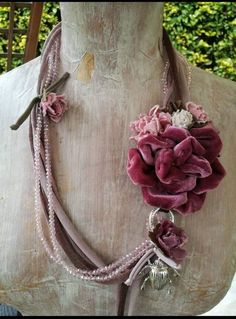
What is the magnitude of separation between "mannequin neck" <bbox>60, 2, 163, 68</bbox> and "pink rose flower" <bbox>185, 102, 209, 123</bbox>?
0.07 meters

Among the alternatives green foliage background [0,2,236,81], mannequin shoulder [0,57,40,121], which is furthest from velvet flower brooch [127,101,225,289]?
green foliage background [0,2,236,81]

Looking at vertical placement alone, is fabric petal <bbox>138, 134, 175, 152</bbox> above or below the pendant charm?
above

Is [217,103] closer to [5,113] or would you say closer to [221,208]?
[221,208]

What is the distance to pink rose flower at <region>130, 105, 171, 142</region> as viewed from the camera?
1.71 ft

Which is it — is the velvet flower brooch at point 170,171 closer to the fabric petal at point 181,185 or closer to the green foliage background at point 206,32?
the fabric petal at point 181,185

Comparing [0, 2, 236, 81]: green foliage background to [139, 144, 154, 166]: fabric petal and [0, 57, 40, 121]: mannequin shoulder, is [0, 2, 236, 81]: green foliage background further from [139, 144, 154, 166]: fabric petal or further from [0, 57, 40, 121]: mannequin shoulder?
[139, 144, 154, 166]: fabric petal

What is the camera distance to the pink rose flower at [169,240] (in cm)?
51

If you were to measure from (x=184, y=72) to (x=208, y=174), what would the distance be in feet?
0.45

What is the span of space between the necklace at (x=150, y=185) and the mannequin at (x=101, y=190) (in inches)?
0.5

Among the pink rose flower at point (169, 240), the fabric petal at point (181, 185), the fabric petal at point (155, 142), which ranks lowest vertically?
the pink rose flower at point (169, 240)

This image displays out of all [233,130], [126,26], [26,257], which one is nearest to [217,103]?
[233,130]

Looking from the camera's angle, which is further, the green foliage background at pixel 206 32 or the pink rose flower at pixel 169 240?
the green foliage background at pixel 206 32

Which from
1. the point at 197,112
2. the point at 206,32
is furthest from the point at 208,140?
the point at 206,32

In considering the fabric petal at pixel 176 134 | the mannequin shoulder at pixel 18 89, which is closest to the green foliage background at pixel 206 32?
the mannequin shoulder at pixel 18 89
